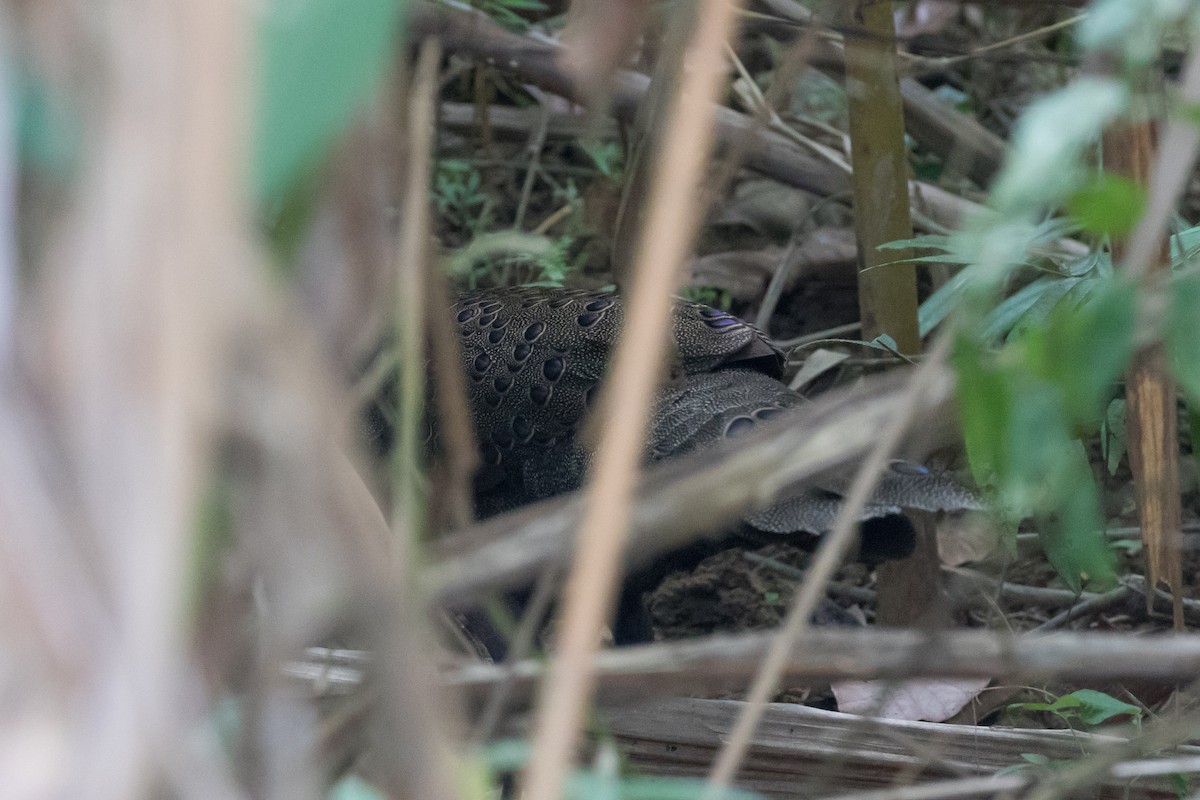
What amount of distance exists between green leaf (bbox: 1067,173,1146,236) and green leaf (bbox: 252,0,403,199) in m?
0.36

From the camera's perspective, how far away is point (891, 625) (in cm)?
280

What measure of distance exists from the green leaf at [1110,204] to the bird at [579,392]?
159 centimetres

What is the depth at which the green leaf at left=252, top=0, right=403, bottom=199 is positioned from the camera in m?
0.47

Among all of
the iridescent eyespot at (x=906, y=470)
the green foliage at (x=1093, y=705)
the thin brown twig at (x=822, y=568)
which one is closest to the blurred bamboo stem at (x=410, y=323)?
the thin brown twig at (x=822, y=568)

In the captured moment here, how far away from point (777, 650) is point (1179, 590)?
3.92ft

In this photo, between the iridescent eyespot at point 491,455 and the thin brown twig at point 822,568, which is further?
the iridescent eyespot at point 491,455

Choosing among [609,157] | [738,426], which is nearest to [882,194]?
[738,426]

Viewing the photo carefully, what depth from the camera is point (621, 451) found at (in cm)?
55

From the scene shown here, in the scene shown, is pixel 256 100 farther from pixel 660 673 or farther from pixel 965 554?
pixel 965 554

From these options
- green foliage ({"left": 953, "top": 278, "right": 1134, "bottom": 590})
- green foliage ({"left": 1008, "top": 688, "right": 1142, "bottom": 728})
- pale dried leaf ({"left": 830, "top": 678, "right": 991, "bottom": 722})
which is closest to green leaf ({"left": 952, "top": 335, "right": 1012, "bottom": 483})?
green foliage ({"left": 953, "top": 278, "right": 1134, "bottom": 590})

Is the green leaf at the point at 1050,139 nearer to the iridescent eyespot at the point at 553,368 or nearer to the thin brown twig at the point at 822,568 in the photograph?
the thin brown twig at the point at 822,568

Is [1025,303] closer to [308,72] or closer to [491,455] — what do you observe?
[491,455]

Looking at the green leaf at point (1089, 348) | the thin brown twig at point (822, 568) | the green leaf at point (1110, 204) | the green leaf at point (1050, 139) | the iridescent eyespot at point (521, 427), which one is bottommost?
the iridescent eyespot at point (521, 427)

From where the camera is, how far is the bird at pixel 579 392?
2.39 metres
